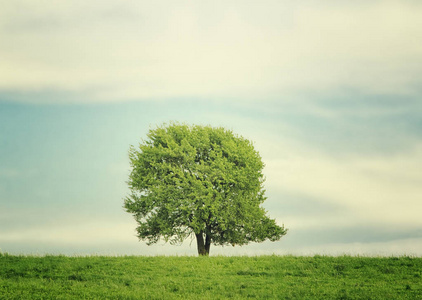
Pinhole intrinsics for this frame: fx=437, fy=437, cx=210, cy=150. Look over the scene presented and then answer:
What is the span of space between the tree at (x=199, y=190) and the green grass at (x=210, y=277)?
8203mm

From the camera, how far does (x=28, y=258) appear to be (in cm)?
3014

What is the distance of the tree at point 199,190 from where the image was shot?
37500 millimetres

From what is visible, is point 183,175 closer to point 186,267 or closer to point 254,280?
point 186,267

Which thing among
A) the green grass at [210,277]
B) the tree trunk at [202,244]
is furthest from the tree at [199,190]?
the green grass at [210,277]

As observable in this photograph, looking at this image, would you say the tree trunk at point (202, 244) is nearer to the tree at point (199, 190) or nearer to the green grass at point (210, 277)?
the tree at point (199, 190)

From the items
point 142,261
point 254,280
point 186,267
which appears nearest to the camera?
point 254,280

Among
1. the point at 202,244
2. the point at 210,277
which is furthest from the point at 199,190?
the point at 210,277

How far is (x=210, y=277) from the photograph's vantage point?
24547 mm

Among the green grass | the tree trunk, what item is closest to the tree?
the tree trunk

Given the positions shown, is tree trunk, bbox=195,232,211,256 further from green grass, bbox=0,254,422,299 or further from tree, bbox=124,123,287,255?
green grass, bbox=0,254,422,299

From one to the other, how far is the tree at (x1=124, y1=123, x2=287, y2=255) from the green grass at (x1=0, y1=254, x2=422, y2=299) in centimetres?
820

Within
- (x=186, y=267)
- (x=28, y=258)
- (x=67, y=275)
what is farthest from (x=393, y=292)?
(x=28, y=258)

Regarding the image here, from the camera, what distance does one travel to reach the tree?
37.5 meters

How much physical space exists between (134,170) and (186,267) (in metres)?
15.0
